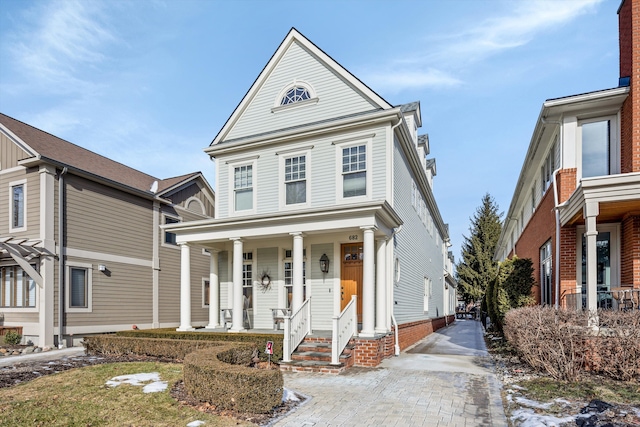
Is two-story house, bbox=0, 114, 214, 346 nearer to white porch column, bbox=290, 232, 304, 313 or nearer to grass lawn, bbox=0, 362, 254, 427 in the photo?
grass lawn, bbox=0, 362, 254, 427

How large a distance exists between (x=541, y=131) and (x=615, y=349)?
248 inches

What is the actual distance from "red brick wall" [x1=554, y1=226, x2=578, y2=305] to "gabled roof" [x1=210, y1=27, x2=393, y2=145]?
229 inches

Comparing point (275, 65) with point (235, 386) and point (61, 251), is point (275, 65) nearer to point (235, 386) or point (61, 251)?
point (61, 251)

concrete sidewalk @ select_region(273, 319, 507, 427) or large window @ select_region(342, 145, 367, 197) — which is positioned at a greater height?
large window @ select_region(342, 145, 367, 197)

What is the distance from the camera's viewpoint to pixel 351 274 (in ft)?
39.0

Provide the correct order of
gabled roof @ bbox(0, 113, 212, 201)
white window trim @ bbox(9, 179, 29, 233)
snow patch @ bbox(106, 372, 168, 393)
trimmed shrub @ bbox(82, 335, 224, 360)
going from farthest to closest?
gabled roof @ bbox(0, 113, 212, 201) < white window trim @ bbox(9, 179, 29, 233) < trimmed shrub @ bbox(82, 335, 224, 360) < snow patch @ bbox(106, 372, 168, 393)

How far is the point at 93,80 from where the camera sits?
15070 mm

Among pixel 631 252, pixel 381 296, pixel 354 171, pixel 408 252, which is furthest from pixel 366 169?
pixel 631 252

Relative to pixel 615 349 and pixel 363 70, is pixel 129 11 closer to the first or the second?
pixel 363 70

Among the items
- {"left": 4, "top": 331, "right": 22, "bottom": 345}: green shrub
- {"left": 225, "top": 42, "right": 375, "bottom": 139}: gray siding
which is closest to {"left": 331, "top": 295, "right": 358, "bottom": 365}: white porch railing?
{"left": 225, "top": 42, "right": 375, "bottom": 139}: gray siding

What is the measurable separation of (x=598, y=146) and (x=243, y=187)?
10432 millimetres

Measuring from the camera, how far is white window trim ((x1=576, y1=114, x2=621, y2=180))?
939 cm

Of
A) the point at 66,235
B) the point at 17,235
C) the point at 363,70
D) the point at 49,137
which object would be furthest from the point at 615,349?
the point at 49,137

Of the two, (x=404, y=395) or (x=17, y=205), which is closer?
(x=404, y=395)
